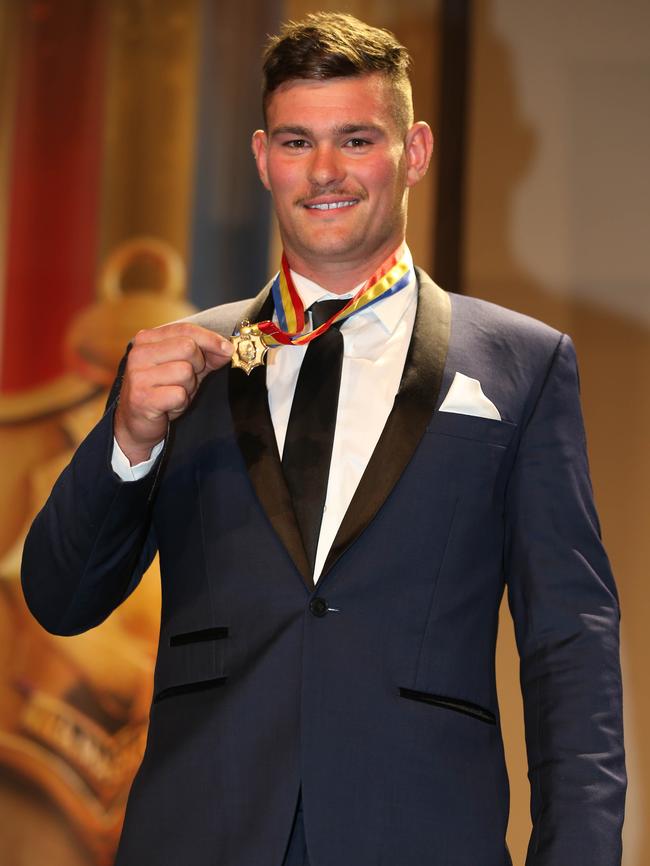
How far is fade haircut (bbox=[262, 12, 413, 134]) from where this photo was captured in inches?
67.9

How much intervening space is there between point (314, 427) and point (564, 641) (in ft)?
1.32

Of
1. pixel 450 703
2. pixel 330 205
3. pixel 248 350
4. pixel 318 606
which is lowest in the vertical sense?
pixel 450 703

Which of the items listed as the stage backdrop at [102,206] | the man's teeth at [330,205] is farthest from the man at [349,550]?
the stage backdrop at [102,206]

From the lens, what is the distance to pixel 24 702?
11.0 feet

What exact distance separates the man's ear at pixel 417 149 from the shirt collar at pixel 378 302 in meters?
0.13

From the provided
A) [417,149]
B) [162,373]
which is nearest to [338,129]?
[417,149]

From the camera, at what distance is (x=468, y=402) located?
161cm

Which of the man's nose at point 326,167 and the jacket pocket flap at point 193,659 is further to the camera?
the man's nose at point 326,167

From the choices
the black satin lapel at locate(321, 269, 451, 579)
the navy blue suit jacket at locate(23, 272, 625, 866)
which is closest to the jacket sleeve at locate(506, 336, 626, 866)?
the navy blue suit jacket at locate(23, 272, 625, 866)

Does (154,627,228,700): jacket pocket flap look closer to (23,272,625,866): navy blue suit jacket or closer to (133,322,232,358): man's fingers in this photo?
(23,272,625,866): navy blue suit jacket

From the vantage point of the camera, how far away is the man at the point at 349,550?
1446 mm

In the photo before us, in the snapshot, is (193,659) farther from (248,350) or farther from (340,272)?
(340,272)

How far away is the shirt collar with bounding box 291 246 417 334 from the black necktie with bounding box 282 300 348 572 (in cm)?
3

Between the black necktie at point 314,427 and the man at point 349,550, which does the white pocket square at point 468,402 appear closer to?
the man at point 349,550
